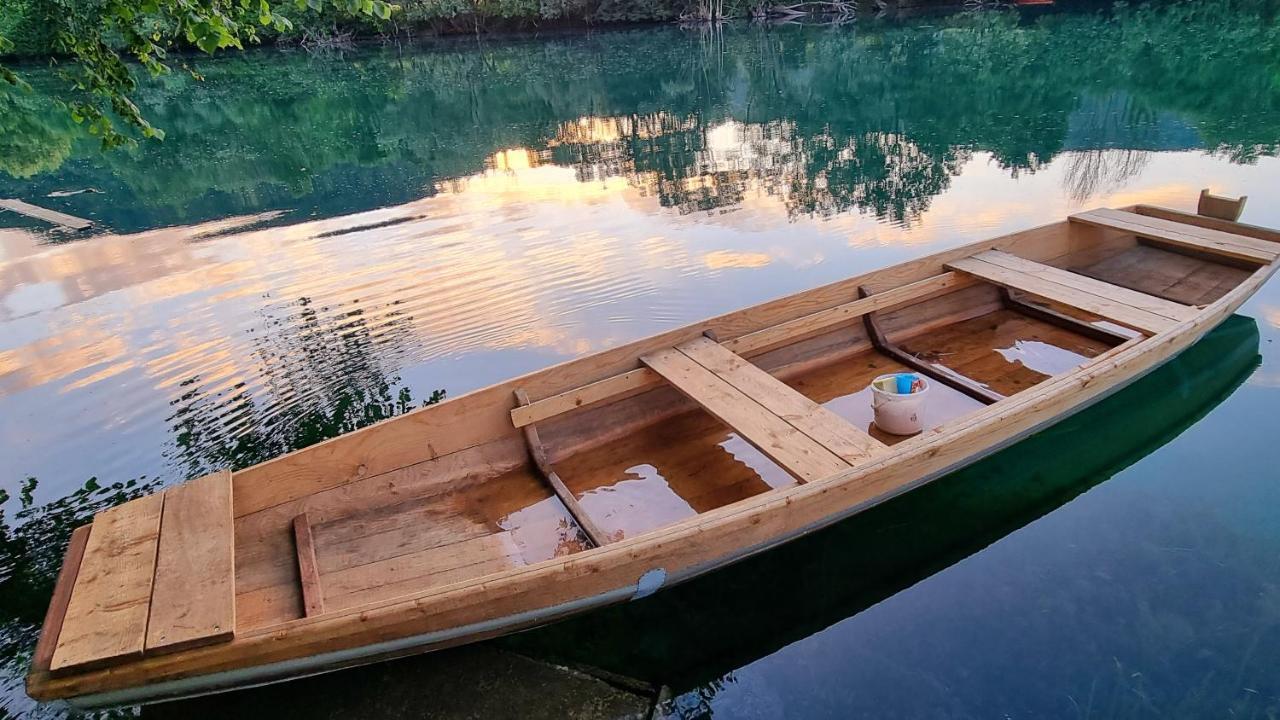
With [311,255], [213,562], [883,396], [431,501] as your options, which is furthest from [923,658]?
[311,255]

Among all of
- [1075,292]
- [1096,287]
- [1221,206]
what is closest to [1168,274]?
[1221,206]

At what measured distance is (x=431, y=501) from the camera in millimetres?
4281

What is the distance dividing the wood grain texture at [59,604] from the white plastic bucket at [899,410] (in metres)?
4.34

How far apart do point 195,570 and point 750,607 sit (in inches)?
111

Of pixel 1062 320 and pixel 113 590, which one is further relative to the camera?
pixel 1062 320

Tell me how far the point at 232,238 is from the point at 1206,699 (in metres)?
12.5

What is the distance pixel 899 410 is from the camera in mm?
4703

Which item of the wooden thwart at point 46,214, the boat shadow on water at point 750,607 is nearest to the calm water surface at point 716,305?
the boat shadow on water at point 750,607

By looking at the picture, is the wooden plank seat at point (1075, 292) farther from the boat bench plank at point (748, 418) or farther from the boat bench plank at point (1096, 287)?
the boat bench plank at point (748, 418)

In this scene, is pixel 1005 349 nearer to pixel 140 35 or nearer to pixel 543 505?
pixel 543 505

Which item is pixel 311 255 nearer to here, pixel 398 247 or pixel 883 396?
pixel 398 247

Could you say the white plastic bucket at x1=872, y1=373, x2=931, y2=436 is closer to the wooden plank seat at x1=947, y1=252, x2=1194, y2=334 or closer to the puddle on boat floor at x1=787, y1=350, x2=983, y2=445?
the puddle on boat floor at x1=787, y1=350, x2=983, y2=445

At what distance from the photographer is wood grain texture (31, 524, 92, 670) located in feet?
9.08

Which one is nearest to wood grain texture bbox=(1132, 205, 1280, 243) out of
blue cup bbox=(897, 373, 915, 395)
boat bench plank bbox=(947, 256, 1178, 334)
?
boat bench plank bbox=(947, 256, 1178, 334)
